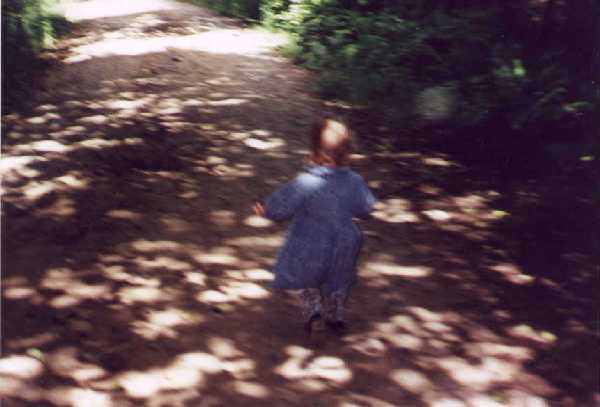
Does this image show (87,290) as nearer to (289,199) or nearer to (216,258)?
(216,258)

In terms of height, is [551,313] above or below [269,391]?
above

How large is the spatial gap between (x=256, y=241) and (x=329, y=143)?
214 centimetres

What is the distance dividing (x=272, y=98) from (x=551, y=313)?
6974 mm

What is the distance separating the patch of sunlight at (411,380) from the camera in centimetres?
441

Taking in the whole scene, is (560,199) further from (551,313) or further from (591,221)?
(551,313)

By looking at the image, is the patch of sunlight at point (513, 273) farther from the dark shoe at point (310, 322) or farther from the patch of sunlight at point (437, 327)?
the dark shoe at point (310, 322)

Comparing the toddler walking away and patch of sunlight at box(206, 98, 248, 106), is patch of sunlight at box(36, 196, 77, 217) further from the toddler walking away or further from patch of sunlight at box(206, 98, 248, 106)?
patch of sunlight at box(206, 98, 248, 106)

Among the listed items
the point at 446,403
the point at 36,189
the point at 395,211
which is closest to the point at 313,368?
the point at 446,403

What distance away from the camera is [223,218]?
6754 millimetres

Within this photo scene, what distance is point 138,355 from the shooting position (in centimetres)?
445

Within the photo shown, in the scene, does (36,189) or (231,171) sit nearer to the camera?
(36,189)

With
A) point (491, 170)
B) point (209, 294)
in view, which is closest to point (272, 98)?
point (491, 170)

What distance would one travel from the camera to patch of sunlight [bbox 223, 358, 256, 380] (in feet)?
14.4

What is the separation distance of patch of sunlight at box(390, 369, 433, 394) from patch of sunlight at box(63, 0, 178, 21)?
47.9 feet
